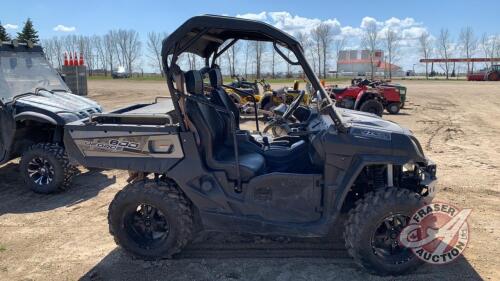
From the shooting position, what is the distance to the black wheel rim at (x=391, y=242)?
147 inches

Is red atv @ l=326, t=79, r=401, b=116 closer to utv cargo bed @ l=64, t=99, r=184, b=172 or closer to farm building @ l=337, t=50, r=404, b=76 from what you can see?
utv cargo bed @ l=64, t=99, r=184, b=172

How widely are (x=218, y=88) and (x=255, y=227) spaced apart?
152 centimetres

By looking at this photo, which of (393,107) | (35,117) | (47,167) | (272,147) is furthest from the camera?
(393,107)

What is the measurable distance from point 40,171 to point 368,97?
35.1ft

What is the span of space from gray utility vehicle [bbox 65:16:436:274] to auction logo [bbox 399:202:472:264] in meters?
0.10

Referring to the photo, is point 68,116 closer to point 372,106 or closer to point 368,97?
point 372,106

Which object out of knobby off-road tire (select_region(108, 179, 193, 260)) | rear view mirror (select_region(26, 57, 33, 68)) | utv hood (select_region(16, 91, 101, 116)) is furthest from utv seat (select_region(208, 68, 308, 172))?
rear view mirror (select_region(26, 57, 33, 68))

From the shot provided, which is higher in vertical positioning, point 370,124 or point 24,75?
point 24,75

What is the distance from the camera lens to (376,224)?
3639 mm

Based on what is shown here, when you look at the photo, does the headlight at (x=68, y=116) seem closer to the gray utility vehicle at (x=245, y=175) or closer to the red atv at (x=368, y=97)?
the gray utility vehicle at (x=245, y=175)

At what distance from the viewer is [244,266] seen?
156 inches

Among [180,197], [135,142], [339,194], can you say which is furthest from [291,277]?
[135,142]

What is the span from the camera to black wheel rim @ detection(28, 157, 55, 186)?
620 centimetres

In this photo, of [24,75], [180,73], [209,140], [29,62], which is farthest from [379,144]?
[29,62]
